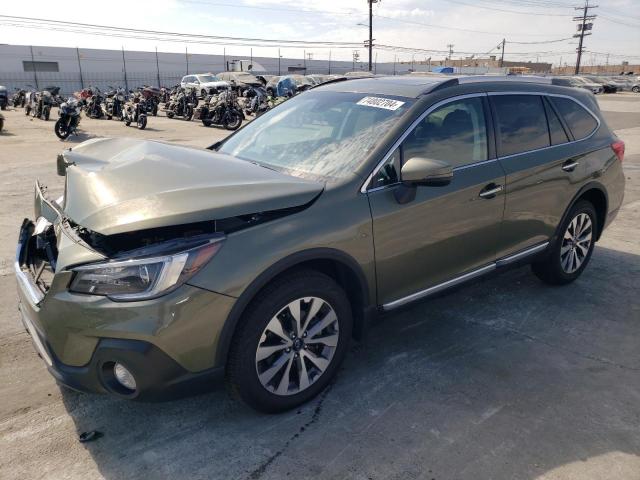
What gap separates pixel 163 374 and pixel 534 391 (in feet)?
7.14

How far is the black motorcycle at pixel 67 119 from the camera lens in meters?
14.8

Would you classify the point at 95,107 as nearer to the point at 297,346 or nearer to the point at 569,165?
the point at 569,165

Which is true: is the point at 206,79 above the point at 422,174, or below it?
above

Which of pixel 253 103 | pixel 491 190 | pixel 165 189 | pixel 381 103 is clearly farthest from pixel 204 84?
pixel 165 189

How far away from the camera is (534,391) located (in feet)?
10.3

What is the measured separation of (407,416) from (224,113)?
17.0 m

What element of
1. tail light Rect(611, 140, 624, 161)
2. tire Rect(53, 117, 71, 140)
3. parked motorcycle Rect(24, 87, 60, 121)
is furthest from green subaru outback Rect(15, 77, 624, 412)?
parked motorcycle Rect(24, 87, 60, 121)

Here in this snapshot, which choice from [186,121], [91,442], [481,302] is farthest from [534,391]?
[186,121]

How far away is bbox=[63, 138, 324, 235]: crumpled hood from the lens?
8.00 feet

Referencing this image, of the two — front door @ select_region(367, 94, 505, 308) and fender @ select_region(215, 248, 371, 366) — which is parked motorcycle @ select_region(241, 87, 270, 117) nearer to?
front door @ select_region(367, 94, 505, 308)

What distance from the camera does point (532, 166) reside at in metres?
3.92

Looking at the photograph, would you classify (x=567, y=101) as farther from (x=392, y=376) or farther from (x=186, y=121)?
(x=186, y=121)

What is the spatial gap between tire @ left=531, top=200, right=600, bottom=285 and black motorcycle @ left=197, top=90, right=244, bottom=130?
15.0m

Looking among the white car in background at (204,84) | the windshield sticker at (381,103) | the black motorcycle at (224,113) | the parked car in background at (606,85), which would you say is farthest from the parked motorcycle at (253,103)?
the parked car in background at (606,85)
